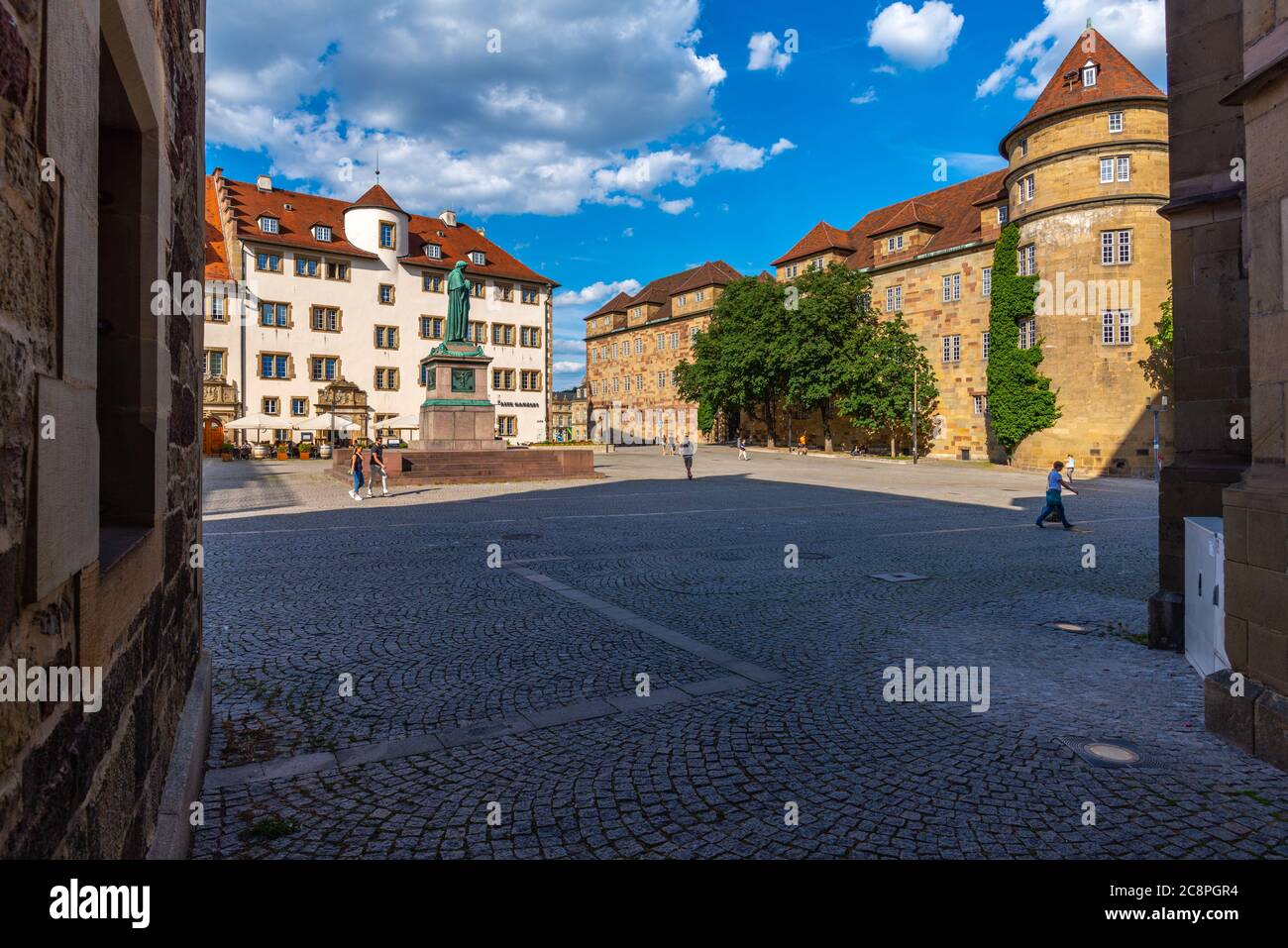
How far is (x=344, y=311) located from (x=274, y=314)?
4.31 metres

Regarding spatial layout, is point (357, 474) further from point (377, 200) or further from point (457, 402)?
point (377, 200)

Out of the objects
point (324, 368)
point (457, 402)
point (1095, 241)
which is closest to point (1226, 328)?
point (457, 402)

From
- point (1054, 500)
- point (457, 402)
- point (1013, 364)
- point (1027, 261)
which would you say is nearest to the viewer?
point (1054, 500)

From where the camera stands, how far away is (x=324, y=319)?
163 feet

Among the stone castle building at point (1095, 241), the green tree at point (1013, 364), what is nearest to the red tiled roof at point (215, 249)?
the green tree at point (1013, 364)

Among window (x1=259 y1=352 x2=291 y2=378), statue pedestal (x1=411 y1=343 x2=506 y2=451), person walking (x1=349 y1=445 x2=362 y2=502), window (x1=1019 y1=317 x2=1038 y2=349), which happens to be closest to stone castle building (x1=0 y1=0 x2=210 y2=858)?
person walking (x1=349 y1=445 x2=362 y2=502)

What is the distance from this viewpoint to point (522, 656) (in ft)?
21.8

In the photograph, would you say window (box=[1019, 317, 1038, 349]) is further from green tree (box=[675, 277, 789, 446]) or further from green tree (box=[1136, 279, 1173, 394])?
green tree (box=[675, 277, 789, 446])

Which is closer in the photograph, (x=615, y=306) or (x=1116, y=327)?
(x=1116, y=327)

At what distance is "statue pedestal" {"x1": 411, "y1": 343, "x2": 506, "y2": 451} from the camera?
94.8ft

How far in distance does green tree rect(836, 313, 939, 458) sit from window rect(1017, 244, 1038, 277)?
27.9ft

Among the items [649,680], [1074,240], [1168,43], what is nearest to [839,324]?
[1074,240]

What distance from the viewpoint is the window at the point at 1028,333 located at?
41.8m
